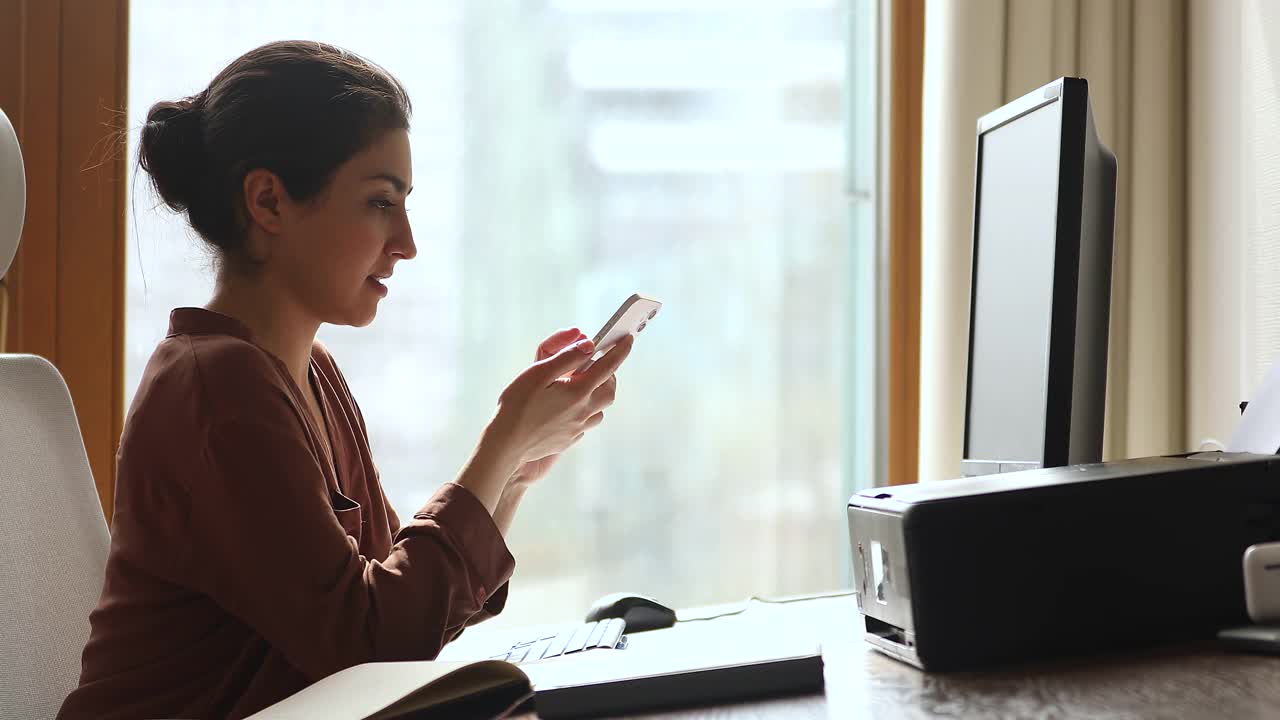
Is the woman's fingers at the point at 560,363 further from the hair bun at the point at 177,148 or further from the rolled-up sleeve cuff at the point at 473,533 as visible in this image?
the hair bun at the point at 177,148

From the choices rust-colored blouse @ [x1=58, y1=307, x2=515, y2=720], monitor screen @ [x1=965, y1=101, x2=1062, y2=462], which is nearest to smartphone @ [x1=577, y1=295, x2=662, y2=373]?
rust-colored blouse @ [x1=58, y1=307, x2=515, y2=720]

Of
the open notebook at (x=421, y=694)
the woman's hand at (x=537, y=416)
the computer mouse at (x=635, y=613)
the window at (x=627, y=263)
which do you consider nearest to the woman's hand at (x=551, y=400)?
the woman's hand at (x=537, y=416)

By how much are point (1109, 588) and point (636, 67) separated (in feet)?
4.98

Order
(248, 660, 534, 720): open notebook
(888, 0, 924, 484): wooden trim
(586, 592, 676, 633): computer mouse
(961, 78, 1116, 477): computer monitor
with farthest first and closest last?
1. (888, 0, 924, 484): wooden trim
2. (586, 592, 676, 633): computer mouse
3. (961, 78, 1116, 477): computer monitor
4. (248, 660, 534, 720): open notebook

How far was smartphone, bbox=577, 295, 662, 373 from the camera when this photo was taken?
1.04 metres

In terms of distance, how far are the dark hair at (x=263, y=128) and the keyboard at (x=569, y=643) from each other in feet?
1.58

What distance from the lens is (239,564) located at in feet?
2.50

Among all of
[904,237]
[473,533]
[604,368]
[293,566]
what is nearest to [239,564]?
[293,566]

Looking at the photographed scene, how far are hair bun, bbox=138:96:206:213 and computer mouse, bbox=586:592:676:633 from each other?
25.5 inches

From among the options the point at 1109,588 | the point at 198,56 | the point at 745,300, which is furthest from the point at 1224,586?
the point at 198,56

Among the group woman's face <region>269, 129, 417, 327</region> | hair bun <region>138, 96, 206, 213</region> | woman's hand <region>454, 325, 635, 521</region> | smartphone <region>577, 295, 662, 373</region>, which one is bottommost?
woman's hand <region>454, 325, 635, 521</region>

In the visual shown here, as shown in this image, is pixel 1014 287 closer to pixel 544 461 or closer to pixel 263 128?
pixel 544 461

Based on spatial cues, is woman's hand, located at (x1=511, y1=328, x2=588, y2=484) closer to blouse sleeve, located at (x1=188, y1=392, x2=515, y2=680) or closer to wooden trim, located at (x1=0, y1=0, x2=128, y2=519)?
blouse sleeve, located at (x1=188, y1=392, x2=515, y2=680)

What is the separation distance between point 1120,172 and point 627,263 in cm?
95
